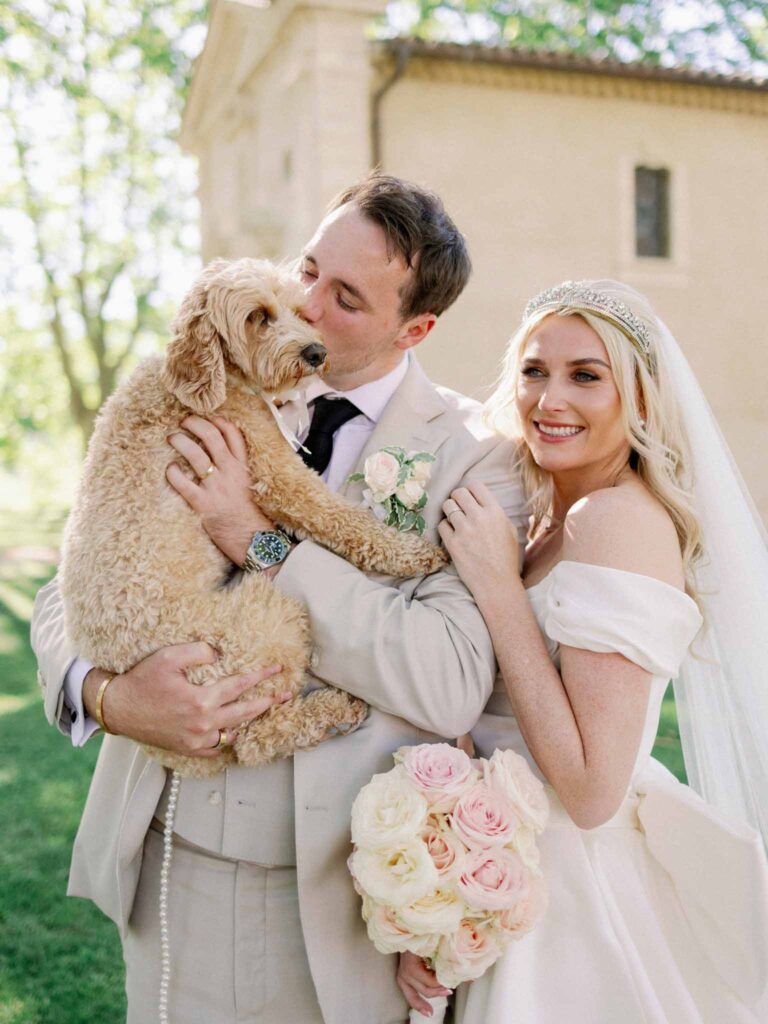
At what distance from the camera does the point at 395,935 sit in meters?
2.39

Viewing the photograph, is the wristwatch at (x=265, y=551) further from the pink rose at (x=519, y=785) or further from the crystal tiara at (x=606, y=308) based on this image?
the crystal tiara at (x=606, y=308)

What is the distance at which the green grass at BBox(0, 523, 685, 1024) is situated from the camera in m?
5.09

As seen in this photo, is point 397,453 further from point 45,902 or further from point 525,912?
point 45,902

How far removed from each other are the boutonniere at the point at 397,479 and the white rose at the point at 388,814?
769 mm

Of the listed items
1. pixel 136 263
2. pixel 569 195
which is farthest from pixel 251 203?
pixel 136 263

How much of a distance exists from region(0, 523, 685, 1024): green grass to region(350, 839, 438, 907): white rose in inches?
131

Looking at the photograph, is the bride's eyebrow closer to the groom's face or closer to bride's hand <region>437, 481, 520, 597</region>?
bride's hand <region>437, 481, 520, 597</region>

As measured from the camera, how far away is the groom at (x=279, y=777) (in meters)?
2.52

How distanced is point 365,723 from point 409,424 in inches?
36.3

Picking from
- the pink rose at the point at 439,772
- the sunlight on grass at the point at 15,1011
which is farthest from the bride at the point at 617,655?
the sunlight on grass at the point at 15,1011

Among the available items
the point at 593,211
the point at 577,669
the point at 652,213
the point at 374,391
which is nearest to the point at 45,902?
the point at 374,391

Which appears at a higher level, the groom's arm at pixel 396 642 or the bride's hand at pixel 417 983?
the groom's arm at pixel 396 642

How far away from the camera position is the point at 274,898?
2611mm

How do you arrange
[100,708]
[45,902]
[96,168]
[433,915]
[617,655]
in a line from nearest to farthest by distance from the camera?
1. [433,915]
2. [617,655]
3. [100,708]
4. [45,902]
5. [96,168]
